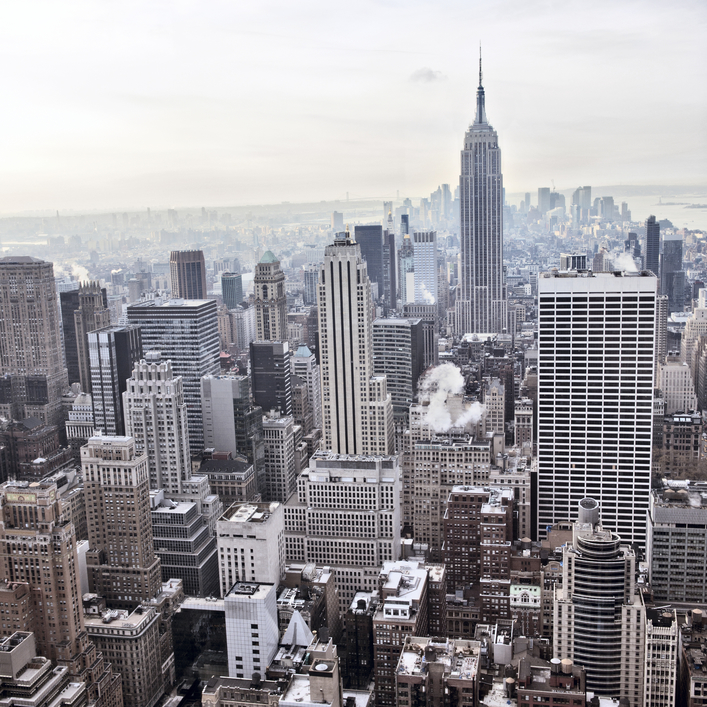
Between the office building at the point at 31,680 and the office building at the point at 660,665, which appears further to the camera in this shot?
the office building at the point at 31,680

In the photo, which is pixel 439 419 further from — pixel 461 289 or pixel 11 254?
pixel 461 289

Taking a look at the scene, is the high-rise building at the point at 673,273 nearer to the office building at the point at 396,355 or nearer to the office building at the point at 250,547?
the office building at the point at 396,355

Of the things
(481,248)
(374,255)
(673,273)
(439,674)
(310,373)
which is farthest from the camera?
(481,248)

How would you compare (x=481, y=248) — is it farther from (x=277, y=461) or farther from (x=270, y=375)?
(x=277, y=461)

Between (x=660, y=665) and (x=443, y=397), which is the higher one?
(x=443, y=397)

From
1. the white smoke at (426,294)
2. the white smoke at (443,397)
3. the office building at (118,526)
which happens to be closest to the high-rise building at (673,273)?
the white smoke at (443,397)

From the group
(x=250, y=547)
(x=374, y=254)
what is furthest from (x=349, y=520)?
(x=374, y=254)

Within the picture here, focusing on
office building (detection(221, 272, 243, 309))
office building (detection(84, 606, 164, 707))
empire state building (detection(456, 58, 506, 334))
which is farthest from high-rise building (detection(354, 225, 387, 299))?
office building (detection(84, 606, 164, 707))

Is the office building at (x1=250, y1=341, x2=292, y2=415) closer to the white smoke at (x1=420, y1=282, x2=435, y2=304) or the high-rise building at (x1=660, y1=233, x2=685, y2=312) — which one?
the high-rise building at (x1=660, y1=233, x2=685, y2=312)

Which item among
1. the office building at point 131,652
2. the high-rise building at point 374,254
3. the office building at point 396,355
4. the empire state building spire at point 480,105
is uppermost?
the empire state building spire at point 480,105
